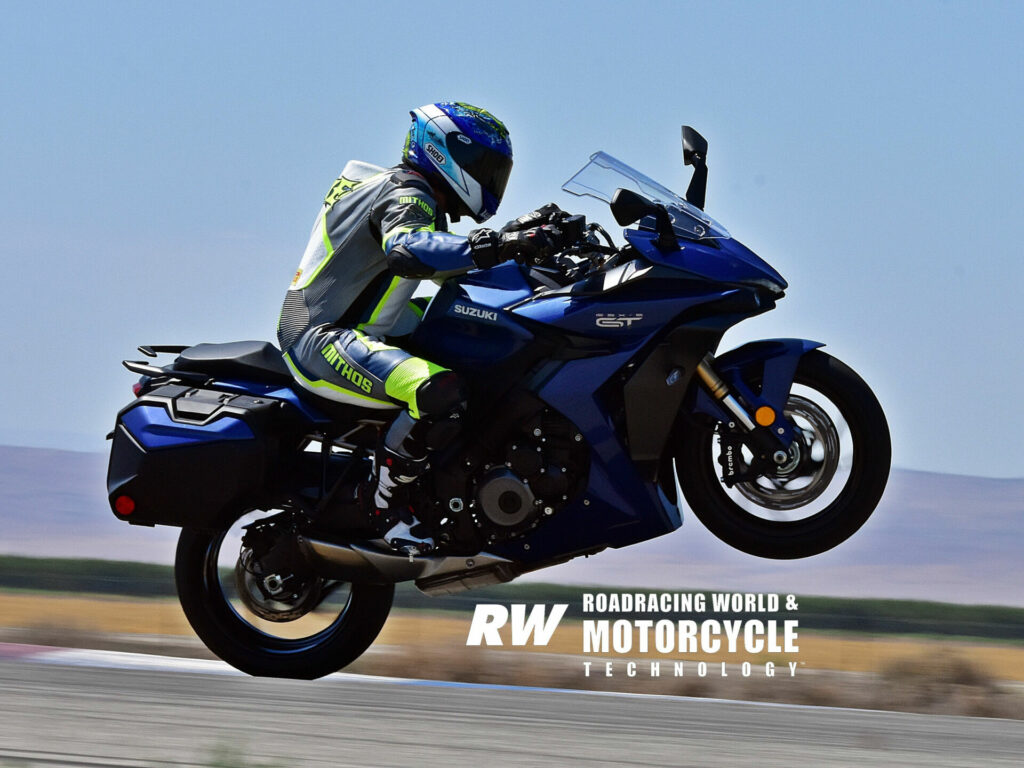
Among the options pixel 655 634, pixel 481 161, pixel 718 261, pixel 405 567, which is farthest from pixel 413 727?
pixel 655 634

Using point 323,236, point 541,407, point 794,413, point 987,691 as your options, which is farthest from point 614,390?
point 987,691

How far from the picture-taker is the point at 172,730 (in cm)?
529

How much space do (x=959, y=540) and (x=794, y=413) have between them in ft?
158

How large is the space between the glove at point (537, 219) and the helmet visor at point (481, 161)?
1.47 feet

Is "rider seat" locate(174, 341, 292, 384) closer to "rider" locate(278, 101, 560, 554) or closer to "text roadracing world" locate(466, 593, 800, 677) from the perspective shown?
"rider" locate(278, 101, 560, 554)

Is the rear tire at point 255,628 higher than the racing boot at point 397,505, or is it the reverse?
the racing boot at point 397,505

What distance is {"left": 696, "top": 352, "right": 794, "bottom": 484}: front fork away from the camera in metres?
5.61

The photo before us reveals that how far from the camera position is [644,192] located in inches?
233

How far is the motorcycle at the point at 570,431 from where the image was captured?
18.7ft

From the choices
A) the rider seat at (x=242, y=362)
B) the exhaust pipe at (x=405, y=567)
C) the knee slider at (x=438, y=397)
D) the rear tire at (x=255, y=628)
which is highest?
the rider seat at (x=242, y=362)

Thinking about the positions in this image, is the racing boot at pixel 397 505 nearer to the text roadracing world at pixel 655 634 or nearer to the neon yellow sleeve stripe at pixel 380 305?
the neon yellow sleeve stripe at pixel 380 305

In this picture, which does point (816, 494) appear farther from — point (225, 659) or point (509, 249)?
point (225, 659)

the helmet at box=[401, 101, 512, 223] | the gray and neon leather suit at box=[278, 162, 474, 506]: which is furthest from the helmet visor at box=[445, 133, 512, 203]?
the gray and neon leather suit at box=[278, 162, 474, 506]

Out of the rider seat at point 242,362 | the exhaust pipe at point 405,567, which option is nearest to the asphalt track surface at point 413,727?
the exhaust pipe at point 405,567
